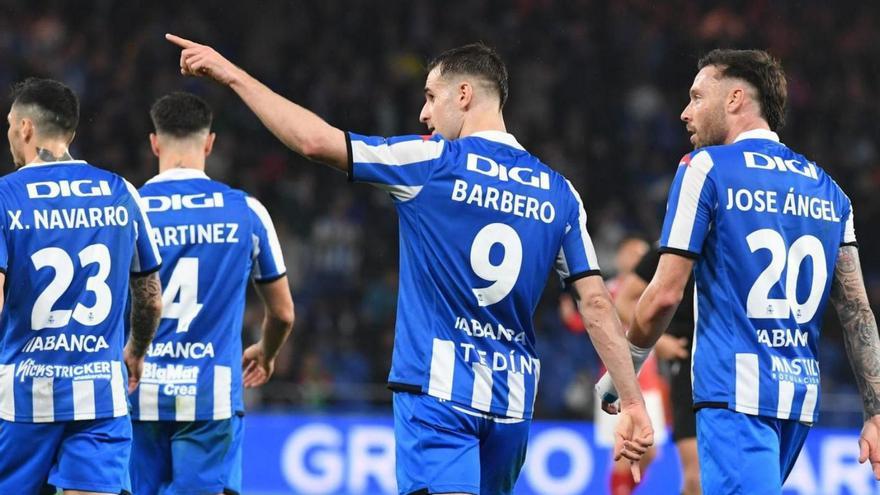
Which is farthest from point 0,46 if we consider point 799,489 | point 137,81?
point 799,489

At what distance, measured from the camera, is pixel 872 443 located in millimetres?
5285

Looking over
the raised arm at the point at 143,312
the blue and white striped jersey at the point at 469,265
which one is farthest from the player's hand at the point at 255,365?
the blue and white striped jersey at the point at 469,265

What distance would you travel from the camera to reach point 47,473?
5.59 m

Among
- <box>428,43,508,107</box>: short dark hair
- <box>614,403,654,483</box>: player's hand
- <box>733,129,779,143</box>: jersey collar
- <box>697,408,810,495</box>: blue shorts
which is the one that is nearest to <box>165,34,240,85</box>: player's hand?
<box>428,43,508,107</box>: short dark hair

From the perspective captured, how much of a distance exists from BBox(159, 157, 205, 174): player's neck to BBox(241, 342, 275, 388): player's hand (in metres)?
1.08

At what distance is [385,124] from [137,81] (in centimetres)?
334

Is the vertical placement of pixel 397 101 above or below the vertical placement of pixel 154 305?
above

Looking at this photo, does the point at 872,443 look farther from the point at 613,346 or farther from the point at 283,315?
the point at 283,315

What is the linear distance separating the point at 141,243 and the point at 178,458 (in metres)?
1.36

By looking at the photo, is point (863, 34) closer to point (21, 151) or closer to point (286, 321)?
point (286, 321)

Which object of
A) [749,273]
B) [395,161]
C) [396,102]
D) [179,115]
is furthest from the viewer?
[396,102]

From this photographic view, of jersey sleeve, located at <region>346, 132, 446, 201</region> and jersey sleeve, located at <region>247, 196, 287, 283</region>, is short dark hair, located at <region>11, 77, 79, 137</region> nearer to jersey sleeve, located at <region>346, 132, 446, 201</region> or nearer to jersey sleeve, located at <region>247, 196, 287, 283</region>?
jersey sleeve, located at <region>247, 196, 287, 283</region>

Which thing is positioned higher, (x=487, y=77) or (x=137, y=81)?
(x=137, y=81)

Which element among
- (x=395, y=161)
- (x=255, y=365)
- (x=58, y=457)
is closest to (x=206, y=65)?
(x=395, y=161)
